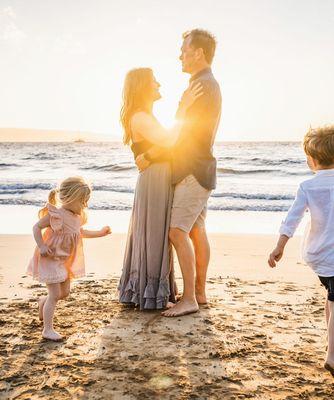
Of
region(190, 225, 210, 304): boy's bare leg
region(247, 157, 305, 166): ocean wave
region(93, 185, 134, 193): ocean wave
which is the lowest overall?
region(93, 185, 134, 193): ocean wave

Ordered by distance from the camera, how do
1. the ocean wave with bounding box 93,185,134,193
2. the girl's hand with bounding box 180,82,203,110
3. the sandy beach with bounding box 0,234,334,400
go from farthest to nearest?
the ocean wave with bounding box 93,185,134,193, the girl's hand with bounding box 180,82,203,110, the sandy beach with bounding box 0,234,334,400

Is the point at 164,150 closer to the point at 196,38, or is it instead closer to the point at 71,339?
the point at 196,38

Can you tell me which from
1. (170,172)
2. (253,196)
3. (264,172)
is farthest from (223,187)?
(170,172)

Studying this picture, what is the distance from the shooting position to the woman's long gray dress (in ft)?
13.0

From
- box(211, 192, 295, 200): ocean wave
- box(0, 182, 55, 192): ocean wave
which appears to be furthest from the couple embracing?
box(0, 182, 55, 192): ocean wave

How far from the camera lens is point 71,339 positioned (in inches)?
130

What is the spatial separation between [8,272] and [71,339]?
225 centimetres

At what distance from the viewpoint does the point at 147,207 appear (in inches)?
157

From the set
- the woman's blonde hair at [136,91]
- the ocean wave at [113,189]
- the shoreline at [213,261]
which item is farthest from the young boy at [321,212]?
the ocean wave at [113,189]

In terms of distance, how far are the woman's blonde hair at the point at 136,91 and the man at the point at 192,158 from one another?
33cm

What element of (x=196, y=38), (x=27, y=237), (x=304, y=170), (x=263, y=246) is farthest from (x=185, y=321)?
(x=304, y=170)

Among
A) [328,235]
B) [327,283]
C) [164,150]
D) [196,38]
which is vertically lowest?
[327,283]

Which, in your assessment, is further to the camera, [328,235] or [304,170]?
[304,170]

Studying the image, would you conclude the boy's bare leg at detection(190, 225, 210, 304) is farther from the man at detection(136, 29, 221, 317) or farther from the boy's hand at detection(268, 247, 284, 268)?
the boy's hand at detection(268, 247, 284, 268)
